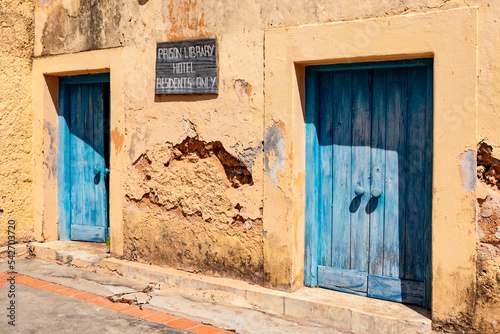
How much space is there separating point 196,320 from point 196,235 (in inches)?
38.1

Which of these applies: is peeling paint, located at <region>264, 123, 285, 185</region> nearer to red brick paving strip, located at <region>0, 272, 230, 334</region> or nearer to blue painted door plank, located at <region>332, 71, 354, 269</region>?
blue painted door plank, located at <region>332, 71, 354, 269</region>

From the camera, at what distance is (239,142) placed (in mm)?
4469

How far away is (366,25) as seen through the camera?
3764 mm

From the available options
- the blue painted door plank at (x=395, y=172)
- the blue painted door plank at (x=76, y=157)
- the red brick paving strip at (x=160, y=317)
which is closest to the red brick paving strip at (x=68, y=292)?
the red brick paving strip at (x=160, y=317)

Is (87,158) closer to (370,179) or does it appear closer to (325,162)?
(325,162)

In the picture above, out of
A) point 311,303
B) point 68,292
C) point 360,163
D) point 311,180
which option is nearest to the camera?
point 311,303

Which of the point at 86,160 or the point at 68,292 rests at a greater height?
the point at 86,160

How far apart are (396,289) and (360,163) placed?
3.24 ft

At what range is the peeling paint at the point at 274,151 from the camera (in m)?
4.20

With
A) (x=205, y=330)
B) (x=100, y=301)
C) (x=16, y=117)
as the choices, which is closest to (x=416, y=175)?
(x=205, y=330)

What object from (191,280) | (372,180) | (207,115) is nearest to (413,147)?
(372,180)

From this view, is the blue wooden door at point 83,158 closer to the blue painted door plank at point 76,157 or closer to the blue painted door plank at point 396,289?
the blue painted door plank at point 76,157

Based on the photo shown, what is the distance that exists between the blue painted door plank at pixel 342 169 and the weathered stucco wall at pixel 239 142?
0.28 metres

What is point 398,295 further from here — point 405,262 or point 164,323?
point 164,323
